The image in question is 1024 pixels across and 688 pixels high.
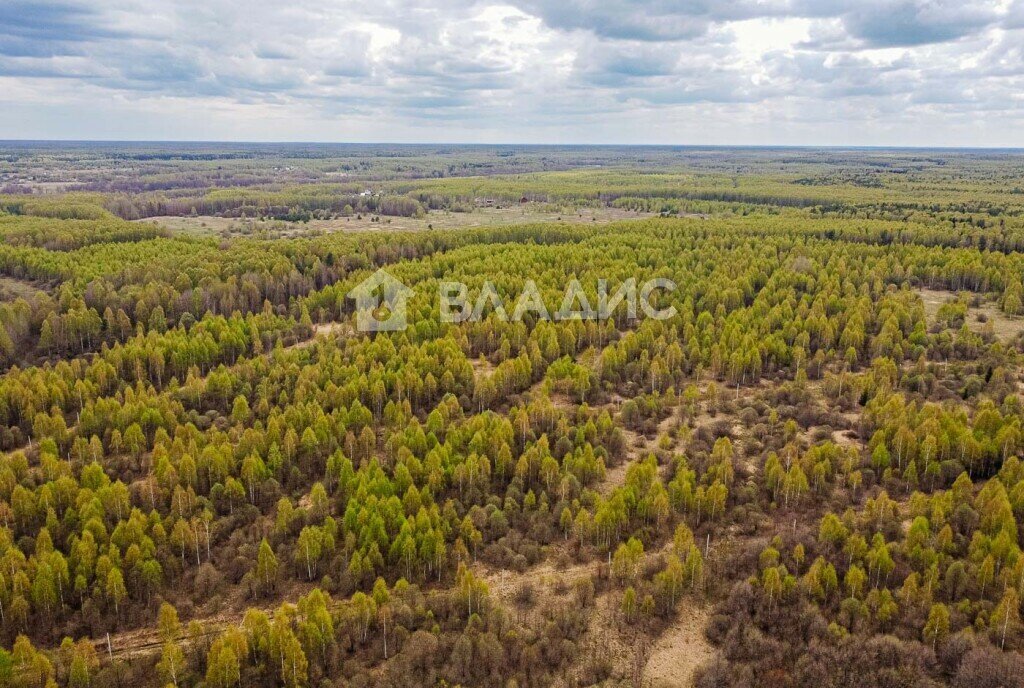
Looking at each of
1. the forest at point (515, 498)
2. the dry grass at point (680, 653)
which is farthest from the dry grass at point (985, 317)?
the dry grass at point (680, 653)

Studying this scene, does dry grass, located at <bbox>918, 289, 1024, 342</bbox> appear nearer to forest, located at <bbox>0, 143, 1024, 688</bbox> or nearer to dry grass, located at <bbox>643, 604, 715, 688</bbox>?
forest, located at <bbox>0, 143, 1024, 688</bbox>

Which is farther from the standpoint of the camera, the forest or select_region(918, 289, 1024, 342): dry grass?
select_region(918, 289, 1024, 342): dry grass

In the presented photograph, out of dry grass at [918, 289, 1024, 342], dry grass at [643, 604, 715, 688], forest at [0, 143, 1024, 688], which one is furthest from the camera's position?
dry grass at [918, 289, 1024, 342]

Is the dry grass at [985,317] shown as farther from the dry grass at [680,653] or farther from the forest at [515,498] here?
the dry grass at [680,653]

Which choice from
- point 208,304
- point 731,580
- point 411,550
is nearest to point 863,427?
point 731,580

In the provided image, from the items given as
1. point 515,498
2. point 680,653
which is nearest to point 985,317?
point 515,498

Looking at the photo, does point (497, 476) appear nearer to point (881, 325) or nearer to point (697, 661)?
point (697, 661)

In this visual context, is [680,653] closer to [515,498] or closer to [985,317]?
[515,498]

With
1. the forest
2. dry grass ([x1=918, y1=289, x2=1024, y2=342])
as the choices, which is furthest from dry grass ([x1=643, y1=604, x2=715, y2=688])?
dry grass ([x1=918, y1=289, x2=1024, y2=342])
